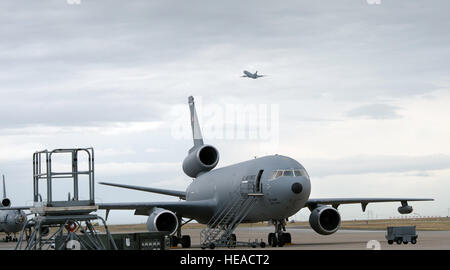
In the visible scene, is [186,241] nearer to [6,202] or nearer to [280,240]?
[280,240]

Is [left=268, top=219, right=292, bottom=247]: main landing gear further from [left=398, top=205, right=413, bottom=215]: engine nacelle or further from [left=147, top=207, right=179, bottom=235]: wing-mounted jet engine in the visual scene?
[left=398, top=205, right=413, bottom=215]: engine nacelle

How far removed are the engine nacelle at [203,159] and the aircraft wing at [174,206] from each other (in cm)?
561

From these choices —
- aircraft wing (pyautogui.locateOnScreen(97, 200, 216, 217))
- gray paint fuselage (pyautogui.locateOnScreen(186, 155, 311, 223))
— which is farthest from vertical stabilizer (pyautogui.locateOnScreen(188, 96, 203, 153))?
aircraft wing (pyautogui.locateOnScreen(97, 200, 216, 217))

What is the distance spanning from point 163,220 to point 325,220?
10.3 metres

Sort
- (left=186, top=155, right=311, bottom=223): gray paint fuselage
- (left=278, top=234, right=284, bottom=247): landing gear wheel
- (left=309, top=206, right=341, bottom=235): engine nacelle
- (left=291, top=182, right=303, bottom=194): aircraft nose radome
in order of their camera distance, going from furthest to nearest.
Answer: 1. (left=309, top=206, right=341, bottom=235): engine nacelle
2. (left=278, top=234, right=284, bottom=247): landing gear wheel
3. (left=186, top=155, right=311, bottom=223): gray paint fuselage
4. (left=291, top=182, right=303, bottom=194): aircraft nose radome

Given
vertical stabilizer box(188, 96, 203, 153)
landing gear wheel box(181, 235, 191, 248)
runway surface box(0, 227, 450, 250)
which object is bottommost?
runway surface box(0, 227, 450, 250)

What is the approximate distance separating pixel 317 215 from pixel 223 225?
5981 mm

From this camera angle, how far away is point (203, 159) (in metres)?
51.1

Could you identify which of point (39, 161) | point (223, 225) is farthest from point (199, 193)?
point (39, 161)

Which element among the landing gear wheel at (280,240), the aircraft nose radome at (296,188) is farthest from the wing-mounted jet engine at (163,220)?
the aircraft nose radome at (296,188)

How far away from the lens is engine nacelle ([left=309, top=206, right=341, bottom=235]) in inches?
1620
